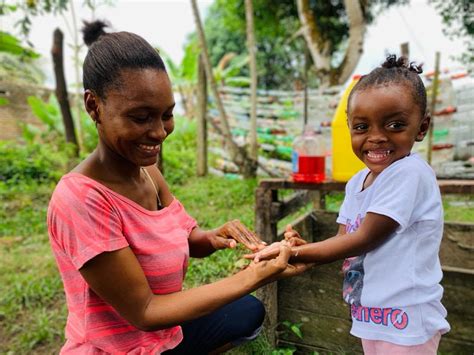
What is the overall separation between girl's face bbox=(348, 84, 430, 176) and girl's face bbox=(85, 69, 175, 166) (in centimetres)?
63

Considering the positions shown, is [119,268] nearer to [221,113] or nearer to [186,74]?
[221,113]

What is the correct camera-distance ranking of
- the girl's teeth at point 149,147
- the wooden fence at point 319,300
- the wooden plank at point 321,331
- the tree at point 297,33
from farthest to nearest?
1. the tree at point 297,33
2. the wooden plank at point 321,331
3. the wooden fence at point 319,300
4. the girl's teeth at point 149,147

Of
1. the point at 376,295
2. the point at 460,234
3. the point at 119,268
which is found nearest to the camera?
the point at 119,268

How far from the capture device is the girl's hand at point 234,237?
1.48 m

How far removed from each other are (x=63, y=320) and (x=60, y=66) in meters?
5.12

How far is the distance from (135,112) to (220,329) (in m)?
0.92

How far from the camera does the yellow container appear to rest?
1938mm

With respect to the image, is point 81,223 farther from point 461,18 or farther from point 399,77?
point 461,18

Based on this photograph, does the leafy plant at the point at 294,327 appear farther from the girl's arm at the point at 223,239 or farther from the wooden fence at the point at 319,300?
the girl's arm at the point at 223,239

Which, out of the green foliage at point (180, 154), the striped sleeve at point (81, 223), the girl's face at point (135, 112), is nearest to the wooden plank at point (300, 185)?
the girl's face at point (135, 112)

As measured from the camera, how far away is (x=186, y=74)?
10906 millimetres

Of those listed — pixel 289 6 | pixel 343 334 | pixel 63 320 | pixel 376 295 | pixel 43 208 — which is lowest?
pixel 43 208

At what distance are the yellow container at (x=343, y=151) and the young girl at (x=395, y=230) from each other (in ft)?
2.03

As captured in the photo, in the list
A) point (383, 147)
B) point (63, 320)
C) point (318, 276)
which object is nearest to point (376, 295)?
point (383, 147)
